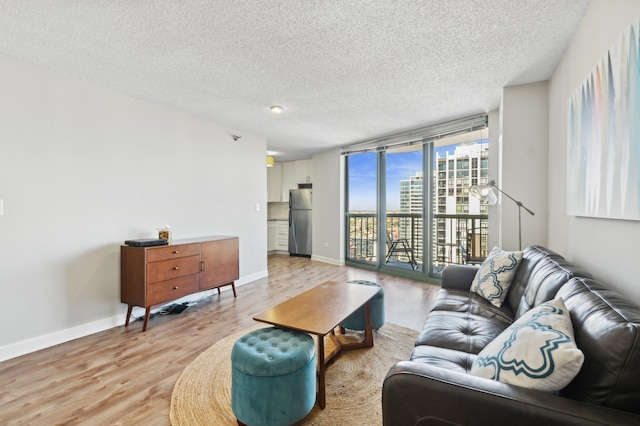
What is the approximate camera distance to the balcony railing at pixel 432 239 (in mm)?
3867

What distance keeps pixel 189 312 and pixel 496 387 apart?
121 inches

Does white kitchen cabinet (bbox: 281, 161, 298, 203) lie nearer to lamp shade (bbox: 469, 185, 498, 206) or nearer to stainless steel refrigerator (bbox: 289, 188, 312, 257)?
stainless steel refrigerator (bbox: 289, 188, 312, 257)

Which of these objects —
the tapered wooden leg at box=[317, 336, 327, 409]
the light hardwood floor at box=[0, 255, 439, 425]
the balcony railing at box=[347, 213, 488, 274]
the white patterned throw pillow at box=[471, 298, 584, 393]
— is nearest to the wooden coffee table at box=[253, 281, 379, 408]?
the tapered wooden leg at box=[317, 336, 327, 409]

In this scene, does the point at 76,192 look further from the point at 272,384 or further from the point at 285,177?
the point at 285,177

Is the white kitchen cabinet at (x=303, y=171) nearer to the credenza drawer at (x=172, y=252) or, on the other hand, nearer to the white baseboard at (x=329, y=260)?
the white baseboard at (x=329, y=260)

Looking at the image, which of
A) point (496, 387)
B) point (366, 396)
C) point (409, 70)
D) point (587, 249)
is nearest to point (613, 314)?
point (496, 387)

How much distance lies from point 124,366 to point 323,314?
1.52 metres

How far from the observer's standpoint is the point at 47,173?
2.40m

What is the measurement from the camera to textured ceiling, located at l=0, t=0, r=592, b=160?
1.71 m

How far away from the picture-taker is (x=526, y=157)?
2732 mm

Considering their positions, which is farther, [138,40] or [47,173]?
[47,173]

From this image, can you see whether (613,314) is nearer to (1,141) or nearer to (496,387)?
(496,387)

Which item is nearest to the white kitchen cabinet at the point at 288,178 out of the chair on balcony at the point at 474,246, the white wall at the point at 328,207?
the white wall at the point at 328,207

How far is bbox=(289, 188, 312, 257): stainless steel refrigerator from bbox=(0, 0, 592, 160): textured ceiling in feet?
10.9
